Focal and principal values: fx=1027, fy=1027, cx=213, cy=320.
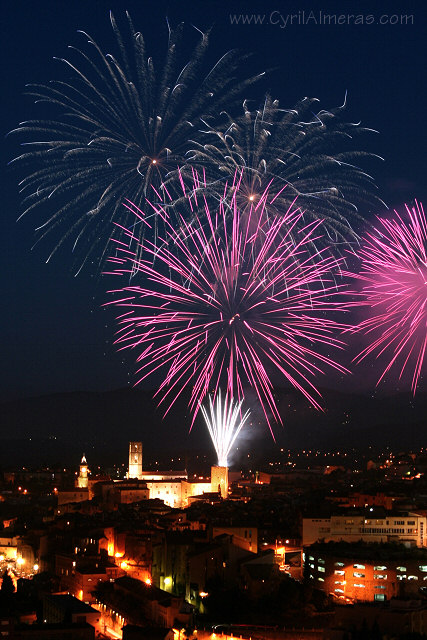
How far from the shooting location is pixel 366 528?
24281 mm

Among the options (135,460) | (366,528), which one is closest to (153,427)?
(135,460)

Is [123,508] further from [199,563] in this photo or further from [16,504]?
[199,563]

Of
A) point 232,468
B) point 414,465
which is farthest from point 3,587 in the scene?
point 232,468

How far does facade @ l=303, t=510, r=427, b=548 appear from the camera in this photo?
78.6ft

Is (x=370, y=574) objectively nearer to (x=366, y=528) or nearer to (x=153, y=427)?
(x=366, y=528)

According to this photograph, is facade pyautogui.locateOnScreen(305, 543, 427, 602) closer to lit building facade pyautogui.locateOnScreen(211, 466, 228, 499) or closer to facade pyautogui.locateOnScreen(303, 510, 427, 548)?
facade pyautogui.locateOnScreen(303, 510, 427, 548)

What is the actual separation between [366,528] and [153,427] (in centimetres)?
7456

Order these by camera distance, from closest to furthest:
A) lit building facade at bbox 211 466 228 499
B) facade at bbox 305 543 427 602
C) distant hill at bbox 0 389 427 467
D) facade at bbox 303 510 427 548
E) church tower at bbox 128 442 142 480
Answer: facade at bbox 305 543 427 602 → facade at bbox 303 510 427 548 → lit building facade at bbox 211 466 228 499 → church tower at bbox 128 442 142 480 → distant hill at bbox 0 389 427 467

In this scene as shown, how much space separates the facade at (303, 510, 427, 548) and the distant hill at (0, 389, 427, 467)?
44.1 meters

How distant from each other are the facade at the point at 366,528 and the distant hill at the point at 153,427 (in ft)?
145

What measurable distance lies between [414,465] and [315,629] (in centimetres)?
2820

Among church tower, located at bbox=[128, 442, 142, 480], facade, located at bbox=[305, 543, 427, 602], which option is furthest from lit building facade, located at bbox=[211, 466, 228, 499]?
facade, located at bbox=[305, 543, 427, 602]

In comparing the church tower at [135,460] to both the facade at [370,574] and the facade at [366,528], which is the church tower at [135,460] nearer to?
the facade at [366,528]

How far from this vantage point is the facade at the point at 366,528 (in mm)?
23953
